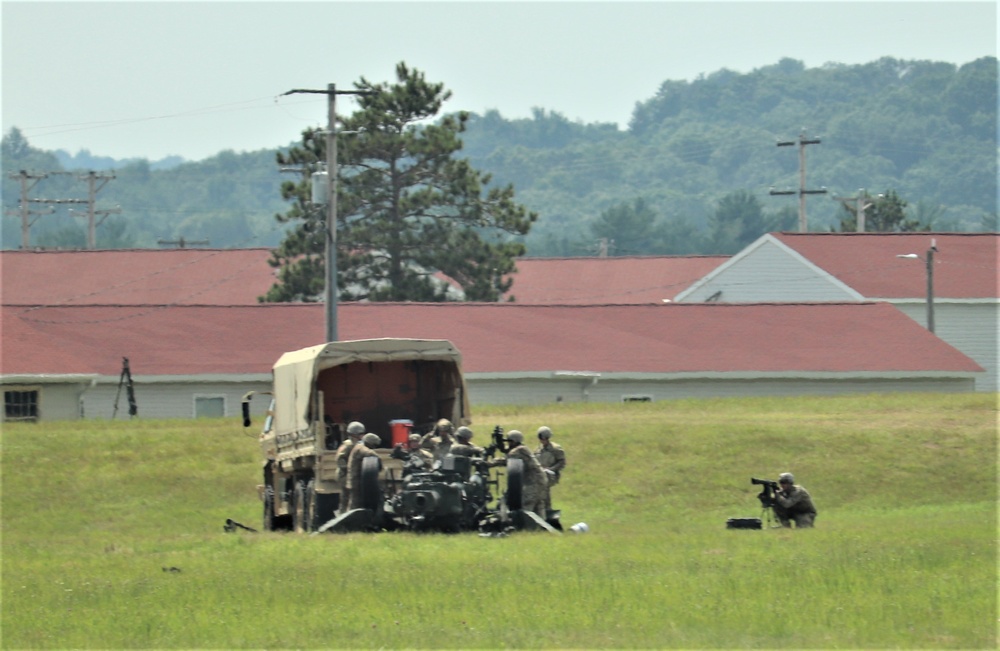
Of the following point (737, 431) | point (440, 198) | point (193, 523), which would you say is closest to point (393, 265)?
point (440, 198)

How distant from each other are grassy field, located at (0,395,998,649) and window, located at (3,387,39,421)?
10688 millimetres

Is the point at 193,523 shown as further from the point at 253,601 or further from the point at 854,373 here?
the point at 854,373

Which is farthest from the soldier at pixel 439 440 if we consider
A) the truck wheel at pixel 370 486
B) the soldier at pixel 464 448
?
the truck wheel at pixel 370 486

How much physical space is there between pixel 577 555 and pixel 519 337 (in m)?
34.9

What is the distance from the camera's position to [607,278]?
7856 cm

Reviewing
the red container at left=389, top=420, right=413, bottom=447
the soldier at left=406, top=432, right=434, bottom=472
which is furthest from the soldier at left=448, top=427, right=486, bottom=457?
the red container at left=389, top=420, right=413, bottom=447

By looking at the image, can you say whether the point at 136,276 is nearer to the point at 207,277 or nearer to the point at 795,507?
the point at 207,277

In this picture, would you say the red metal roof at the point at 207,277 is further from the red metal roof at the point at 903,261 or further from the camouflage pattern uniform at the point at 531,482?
the camouflage pattern uniform at the point at 531,482

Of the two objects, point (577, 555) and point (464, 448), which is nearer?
point (577, 555)

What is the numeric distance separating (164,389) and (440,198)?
1821 centimetres

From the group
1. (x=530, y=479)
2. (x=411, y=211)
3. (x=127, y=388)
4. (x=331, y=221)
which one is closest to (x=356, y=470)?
(x=530, y=479)

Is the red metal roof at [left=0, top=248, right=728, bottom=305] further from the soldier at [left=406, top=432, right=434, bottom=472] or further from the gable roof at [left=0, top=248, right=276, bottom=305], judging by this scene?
the soldier at [left=406, top=432, right=434, bottom=472]

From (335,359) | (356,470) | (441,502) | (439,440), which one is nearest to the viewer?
(441,502)

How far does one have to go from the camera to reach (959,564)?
17.4 m
